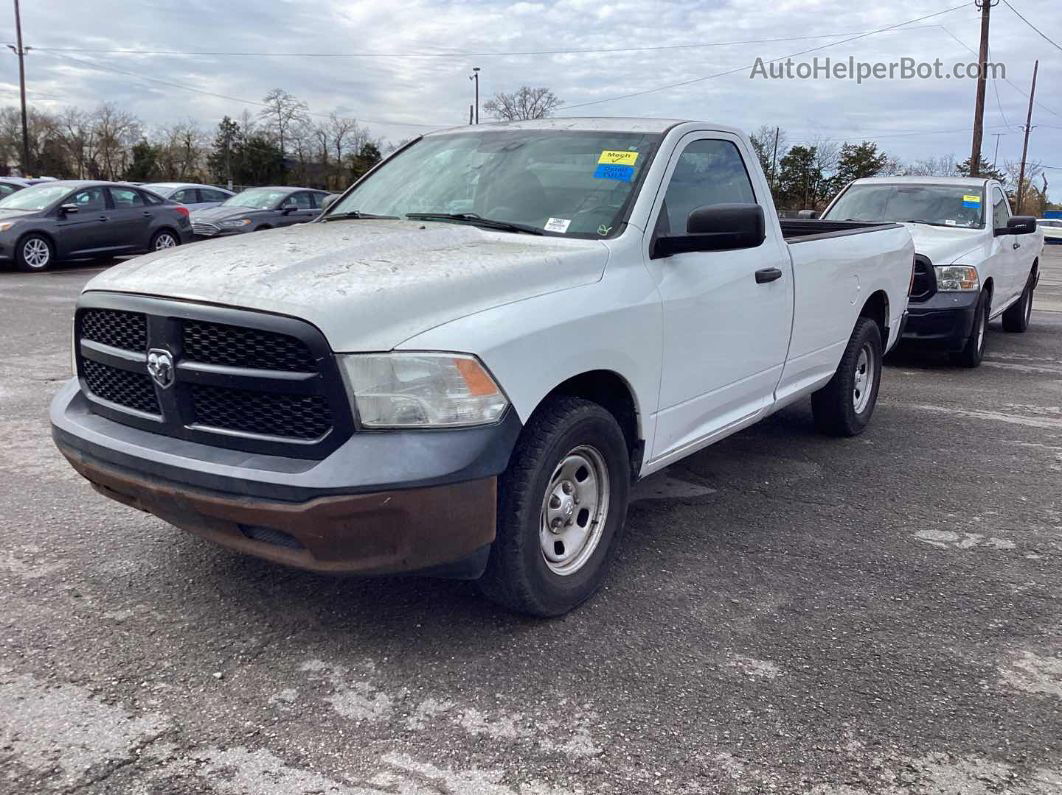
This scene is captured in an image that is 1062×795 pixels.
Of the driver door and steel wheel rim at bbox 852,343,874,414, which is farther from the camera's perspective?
steel wheel rim at bbox 852,343,874,414

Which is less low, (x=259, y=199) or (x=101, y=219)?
(x=259, y=199)

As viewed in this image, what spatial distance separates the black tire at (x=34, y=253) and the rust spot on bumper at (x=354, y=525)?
1397cm

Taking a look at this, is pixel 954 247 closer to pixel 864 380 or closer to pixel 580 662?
pixel 864 380

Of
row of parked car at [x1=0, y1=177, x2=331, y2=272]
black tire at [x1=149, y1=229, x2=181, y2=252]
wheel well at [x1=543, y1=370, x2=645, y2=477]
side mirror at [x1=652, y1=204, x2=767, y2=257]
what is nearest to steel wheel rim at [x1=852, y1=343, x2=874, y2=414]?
side mirror at [x1=652, y1=204, x2=767, y2=257]

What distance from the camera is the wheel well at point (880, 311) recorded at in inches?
243

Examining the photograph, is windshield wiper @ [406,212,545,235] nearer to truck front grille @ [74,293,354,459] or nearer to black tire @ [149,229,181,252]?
truck front grille @ [74,293,354,459]

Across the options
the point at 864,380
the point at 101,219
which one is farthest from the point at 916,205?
the point at 101,219

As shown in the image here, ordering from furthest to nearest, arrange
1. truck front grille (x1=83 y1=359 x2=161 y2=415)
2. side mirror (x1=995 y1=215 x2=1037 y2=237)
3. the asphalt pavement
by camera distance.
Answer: side mirror (x1=995 y1=215 x2=1037 y2=237), truck front grille (x1=83 y1=359 x2=161 y2=415), the asphalt pavement

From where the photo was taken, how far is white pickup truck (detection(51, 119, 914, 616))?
2.80 metres

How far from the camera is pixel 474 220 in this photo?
401cm

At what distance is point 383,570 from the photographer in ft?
9.43

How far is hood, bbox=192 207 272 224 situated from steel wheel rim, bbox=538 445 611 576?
646 inches

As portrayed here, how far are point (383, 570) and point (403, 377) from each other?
1.94 ft

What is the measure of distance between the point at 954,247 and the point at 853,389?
3735 mm
